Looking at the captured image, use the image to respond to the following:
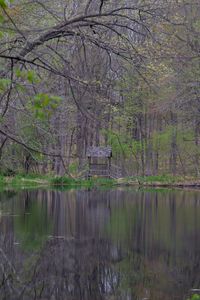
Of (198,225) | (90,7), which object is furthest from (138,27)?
(198,225)

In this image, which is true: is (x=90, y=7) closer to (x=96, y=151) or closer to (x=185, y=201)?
(x=185, y=201)

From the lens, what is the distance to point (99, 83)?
28.2 feet

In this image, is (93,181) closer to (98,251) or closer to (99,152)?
(99,152)

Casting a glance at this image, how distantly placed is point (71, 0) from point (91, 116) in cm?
557

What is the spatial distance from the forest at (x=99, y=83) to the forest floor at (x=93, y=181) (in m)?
0.91

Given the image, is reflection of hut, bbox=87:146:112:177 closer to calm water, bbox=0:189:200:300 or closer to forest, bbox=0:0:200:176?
forest, bbox=0:0:200:176

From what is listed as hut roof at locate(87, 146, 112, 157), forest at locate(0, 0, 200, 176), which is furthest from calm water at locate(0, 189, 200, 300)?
hut roof at locate(87, 146, 112, 157)

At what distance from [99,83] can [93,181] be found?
827 inches

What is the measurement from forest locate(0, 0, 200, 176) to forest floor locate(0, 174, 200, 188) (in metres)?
0.91

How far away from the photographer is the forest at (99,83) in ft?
20.4

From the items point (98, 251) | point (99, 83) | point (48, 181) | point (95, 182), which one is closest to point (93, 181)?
point (95, 182)

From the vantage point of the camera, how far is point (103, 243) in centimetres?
1099

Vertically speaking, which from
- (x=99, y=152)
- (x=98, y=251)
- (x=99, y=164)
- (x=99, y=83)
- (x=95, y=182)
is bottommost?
(x=98, y=251)

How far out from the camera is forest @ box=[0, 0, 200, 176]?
20.4 ft
